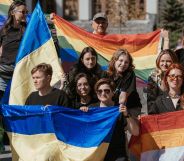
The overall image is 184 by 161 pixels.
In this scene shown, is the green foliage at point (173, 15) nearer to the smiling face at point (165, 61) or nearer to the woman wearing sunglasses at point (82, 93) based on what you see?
the smiling face at point (165, 61)

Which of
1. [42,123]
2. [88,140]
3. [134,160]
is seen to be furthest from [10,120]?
[134,160]

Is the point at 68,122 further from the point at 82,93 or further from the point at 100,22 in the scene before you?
the point at 100,22

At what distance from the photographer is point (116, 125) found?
6.36 metres

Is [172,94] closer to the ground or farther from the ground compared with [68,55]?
closer to the ground

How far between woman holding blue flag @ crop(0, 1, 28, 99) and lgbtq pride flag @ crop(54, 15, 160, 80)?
0.99 meters

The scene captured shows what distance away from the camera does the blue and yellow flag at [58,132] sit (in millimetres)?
6430

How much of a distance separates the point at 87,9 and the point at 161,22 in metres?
4.61

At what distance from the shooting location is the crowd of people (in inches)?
251

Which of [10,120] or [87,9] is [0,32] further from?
[87,9]

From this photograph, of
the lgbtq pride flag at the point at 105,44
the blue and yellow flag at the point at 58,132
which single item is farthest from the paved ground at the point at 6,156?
the lgbtq pride flag at the point at 105,44

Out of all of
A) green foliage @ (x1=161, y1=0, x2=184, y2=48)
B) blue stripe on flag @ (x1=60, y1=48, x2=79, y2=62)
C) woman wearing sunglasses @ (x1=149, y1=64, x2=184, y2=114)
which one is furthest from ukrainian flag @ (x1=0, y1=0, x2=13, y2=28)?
green foliage @ (x1=161, y1=0, x2=184, y2=48)

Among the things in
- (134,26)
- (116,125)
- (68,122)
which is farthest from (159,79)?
(134,26)

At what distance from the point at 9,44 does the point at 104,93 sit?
2.22 metres

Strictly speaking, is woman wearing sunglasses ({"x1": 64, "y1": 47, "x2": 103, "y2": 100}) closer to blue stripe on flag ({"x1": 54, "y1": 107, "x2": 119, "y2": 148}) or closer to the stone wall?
blue stripe on flag ({"x1": 54, "y1": 107, "x2": 119, "y2": 148})
